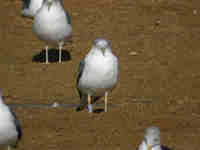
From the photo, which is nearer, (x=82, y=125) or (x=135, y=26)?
(x=82, y=125)

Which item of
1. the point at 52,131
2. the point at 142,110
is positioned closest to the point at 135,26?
the point at 142,110

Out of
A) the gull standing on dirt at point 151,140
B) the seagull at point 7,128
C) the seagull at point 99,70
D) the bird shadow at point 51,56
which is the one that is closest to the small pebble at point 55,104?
the seagull at point 99,70

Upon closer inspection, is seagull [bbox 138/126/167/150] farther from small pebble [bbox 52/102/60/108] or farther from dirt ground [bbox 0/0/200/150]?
small pebble [bbox 52/102/60/108]

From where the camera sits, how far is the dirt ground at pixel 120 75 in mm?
8875

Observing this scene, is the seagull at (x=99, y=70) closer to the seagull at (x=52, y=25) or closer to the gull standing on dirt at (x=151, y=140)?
the gull standing on dirt at (x=151, y=140)

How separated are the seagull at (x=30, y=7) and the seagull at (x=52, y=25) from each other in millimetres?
3842

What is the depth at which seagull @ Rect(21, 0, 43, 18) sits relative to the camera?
18.0m

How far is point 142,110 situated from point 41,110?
5.12 feet

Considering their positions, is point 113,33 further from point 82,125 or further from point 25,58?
point 82,125

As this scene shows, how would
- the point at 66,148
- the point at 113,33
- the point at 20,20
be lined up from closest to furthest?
the point at 66,148 < the point at 113,33 < the point at 20,20

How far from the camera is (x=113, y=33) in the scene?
16.4 m

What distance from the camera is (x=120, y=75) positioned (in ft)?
41.8

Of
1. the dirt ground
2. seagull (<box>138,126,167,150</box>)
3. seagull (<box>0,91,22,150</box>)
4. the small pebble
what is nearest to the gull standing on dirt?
seagull (<box>138,126,167,150</box>)

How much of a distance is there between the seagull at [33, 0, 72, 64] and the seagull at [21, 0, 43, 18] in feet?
12.6
